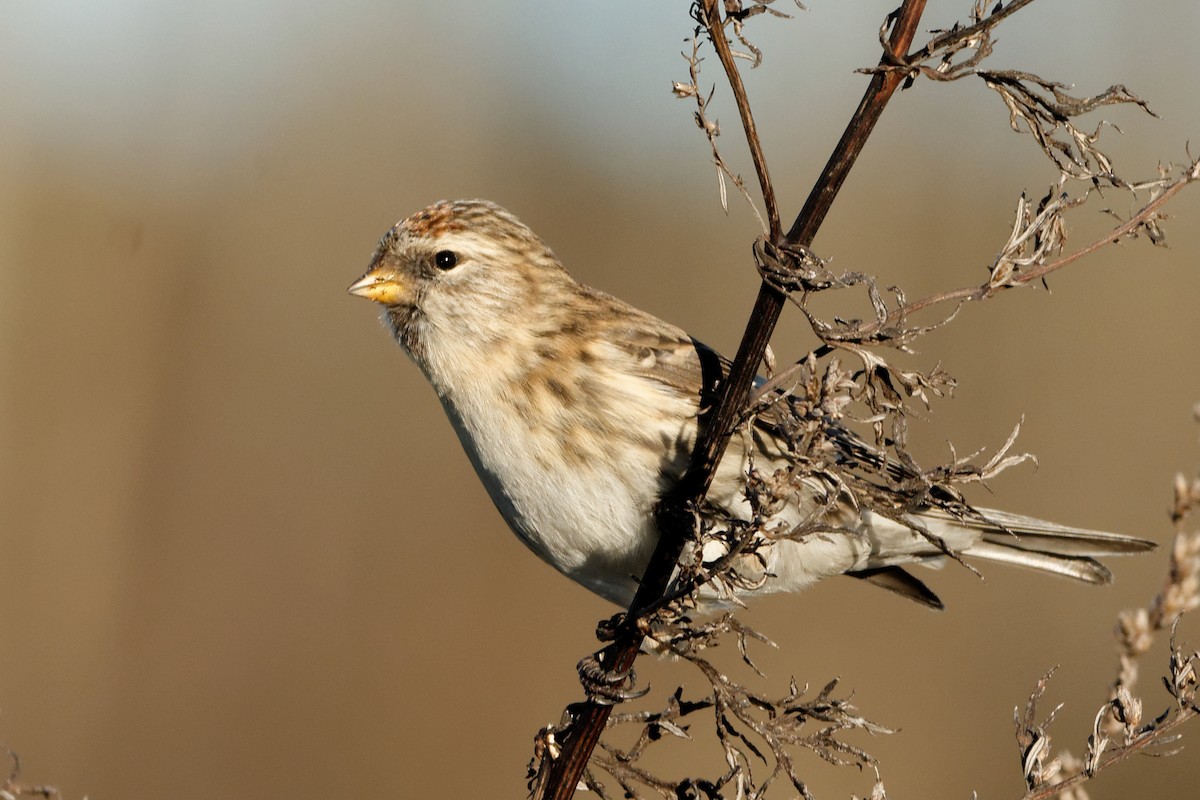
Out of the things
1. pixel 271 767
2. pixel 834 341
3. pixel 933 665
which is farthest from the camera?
pixel 933 665

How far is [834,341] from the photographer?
226 centimetres

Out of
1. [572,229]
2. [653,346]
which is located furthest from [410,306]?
[572,229]

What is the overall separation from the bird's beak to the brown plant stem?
137 cm

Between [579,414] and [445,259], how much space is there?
748 millimetres

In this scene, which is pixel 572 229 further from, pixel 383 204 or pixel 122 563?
pixel 122 563

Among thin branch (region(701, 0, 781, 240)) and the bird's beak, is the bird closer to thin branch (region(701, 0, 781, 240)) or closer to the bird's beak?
the bird's beak

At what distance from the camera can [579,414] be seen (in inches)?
138

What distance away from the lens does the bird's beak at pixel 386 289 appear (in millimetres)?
3842

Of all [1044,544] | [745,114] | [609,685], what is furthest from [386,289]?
[1044,544]

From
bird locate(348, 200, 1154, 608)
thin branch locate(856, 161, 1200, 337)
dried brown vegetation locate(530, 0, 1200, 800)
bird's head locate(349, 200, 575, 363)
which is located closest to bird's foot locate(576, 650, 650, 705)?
dried brown vegetation locate(530, 0, 1200, 800)

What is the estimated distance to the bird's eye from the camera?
389cm

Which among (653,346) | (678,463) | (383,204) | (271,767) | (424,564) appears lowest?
(271,767)

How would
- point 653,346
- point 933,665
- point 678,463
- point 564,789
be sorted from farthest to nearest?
point 933,665 → point 653,346 → point 678,463 → point 564,789

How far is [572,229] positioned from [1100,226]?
489 cm
